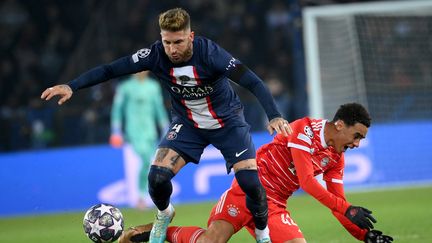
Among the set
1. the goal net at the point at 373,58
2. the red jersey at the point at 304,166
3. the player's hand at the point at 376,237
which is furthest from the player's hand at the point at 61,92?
the goal net at the point at 373,58

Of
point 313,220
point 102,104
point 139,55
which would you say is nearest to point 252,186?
point 139,55

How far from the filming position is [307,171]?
677 centimetres

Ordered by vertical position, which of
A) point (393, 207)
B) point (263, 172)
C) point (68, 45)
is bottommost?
point (393, 207)

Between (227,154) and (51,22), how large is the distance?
529 inches

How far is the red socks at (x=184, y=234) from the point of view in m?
7.14

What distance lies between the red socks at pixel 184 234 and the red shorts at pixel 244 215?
159 mm

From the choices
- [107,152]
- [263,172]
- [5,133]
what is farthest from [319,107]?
[263,172]

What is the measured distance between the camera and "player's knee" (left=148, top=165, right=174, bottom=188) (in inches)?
272

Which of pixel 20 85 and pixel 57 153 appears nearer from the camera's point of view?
pixel 57 153

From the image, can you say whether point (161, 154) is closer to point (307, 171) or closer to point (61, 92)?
point (61, 92)

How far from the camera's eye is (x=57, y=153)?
14.8 metres

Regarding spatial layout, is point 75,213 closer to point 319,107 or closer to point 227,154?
point 319,107

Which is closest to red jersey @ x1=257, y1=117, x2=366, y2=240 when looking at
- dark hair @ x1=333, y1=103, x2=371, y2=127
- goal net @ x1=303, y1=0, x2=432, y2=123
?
dark hair @ x1=333, y1=103, x2=371, y2=127

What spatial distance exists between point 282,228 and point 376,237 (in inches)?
30.9
